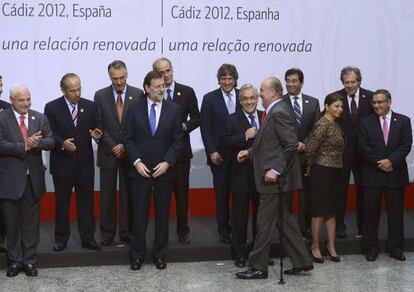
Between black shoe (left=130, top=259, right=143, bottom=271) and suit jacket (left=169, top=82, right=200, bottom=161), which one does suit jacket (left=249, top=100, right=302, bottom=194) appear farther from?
black shoe (left=130, top=259, right=143, bottom=271)

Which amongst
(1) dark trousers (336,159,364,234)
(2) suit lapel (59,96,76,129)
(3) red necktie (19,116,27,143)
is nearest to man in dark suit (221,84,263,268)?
(1) dark trousers (336,159,364,234)

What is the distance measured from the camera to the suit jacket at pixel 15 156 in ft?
20.3

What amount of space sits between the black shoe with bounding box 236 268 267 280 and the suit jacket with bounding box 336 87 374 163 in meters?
1.42

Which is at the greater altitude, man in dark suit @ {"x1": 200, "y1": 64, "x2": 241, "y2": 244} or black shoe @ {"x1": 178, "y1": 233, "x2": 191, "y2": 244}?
man in dark suit @ {"x1": 200, "y1": 64, "x2": 241, "y2": 244}

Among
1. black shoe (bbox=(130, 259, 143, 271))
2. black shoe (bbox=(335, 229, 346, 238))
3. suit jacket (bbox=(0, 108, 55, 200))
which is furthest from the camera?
black shoe (bbox=(335, 229, 346, 238))

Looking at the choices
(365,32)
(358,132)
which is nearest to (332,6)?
(365,32)

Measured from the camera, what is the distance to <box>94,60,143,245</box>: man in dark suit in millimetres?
6793

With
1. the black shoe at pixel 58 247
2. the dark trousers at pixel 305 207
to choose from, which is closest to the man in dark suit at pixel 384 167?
the dark trousers at pixel 305 207

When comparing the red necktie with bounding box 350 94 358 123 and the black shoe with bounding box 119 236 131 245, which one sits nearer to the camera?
the black shoe with bounding box 119 236 131 245

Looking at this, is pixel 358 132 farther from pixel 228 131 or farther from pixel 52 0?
pixel 52 0

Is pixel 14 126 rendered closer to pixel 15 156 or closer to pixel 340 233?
pixel 15 156

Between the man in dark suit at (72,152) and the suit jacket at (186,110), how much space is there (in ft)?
2.38

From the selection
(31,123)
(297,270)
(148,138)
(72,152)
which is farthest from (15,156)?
(297,270)

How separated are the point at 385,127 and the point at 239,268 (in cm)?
165
